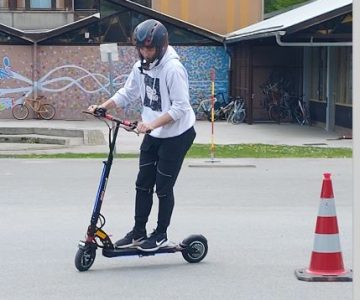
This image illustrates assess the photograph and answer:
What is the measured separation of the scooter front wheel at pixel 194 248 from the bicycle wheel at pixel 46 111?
26.5 metres

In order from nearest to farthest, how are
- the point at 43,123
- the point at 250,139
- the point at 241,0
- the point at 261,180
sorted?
the point at 261,180 → the point at 250,139 → the point at 43,123 → the point at 241,0

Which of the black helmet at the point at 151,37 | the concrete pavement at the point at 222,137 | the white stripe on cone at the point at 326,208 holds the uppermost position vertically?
the black helmet at the point at 151,37

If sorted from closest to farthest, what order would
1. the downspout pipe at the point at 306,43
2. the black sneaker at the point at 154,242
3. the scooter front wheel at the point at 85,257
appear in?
the scooter front wheel at the point at 85,257, the black sneaker at the point at 154,242, the downspout pipe at the point at 306,43

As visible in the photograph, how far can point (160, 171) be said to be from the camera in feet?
24.1

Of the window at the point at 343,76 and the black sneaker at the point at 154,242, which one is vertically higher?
the window at the point at 343,76

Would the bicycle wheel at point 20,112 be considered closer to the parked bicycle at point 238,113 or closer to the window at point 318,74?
the parked bicycle at point 238,113

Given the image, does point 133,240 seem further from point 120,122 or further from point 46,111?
point 46,111

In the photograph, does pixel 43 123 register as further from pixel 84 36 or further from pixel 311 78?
pixel 311 78

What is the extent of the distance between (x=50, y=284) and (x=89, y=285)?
31 centimetres

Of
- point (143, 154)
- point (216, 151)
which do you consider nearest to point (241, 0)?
point (216, 151)

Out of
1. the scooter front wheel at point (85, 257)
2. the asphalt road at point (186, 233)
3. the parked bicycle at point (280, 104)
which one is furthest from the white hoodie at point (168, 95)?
the parked bicycle at point (280, 104)

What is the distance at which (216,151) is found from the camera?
20.8m

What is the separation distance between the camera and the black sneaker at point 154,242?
7.39 m

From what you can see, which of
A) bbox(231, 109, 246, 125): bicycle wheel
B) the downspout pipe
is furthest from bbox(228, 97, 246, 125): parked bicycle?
the downspout pipe
